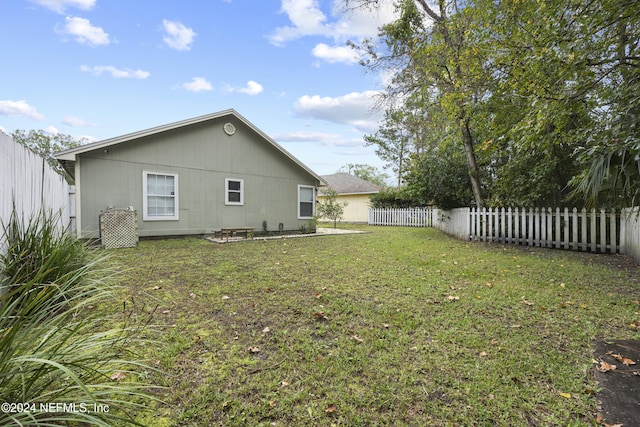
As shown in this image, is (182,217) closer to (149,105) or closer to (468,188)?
(149,105)

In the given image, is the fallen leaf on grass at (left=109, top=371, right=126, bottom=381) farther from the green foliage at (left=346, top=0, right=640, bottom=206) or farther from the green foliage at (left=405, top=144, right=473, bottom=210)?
the green foliage at (left=405, top=144, right=473, bottom=210)

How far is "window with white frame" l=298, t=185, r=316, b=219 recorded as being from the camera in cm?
A: 1340

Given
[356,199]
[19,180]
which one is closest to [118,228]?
[19,180]

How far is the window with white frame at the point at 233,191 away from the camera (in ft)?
36.5

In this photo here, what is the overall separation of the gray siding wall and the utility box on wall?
20.4 inches

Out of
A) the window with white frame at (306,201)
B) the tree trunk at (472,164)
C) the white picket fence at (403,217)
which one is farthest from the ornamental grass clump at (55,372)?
the white picket fence at (403,217)

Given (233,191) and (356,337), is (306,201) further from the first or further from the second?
(356,337)

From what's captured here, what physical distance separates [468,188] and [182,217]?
1113 cm

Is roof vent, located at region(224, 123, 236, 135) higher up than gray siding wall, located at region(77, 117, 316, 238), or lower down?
higher up

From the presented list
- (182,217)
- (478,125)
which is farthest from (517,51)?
(182,217)

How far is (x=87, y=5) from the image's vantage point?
7.73m

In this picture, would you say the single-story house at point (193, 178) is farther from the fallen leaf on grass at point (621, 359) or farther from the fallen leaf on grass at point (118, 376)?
the fallen leaf on grass at point (621, 359)

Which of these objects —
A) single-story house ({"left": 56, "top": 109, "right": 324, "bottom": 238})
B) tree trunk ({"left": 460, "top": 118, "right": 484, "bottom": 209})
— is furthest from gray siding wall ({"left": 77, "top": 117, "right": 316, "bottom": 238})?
tree trunk ({"left": 460, "top": 118, "right": 484, "bottom": 209})

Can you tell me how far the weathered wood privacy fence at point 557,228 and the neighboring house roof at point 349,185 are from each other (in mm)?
14088
